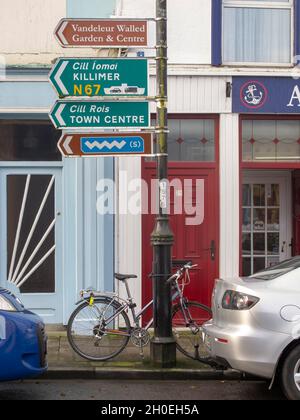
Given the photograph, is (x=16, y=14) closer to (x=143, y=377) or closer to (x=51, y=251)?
(x=51, y=251)

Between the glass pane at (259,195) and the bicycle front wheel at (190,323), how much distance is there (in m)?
2.96

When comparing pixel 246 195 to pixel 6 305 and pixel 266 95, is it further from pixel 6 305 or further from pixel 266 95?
pixel 6 305

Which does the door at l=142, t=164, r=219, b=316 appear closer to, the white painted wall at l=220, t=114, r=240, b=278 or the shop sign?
the white painted wall at l=220, t=114, r=240, b=278

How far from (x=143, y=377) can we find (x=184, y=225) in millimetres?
2972

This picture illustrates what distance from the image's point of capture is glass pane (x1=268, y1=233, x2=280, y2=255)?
35.3 feet

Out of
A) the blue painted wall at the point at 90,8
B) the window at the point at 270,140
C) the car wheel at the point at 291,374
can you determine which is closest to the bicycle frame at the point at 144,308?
the car wheel at the point at 291,374

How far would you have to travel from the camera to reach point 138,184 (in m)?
9.48

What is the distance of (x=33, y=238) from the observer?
9617 mm

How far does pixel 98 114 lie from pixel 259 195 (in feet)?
13.0
